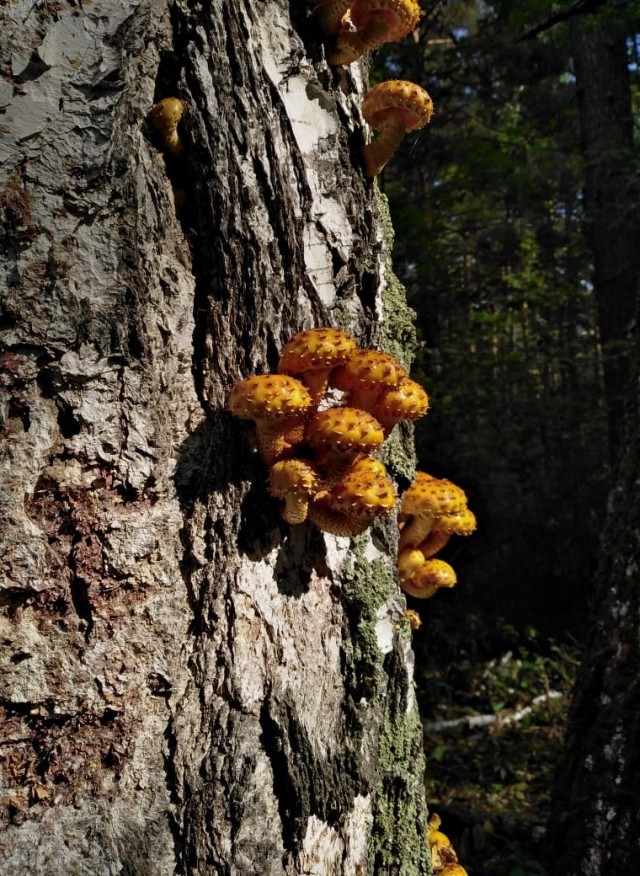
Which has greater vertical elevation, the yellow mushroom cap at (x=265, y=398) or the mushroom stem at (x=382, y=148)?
the mushroom stem at (x=382, y=148)

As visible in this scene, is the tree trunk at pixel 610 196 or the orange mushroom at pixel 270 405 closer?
the orange mushroom at pixel 270 405

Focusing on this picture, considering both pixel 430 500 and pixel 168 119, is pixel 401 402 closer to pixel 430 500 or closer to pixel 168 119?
pixel 430 500

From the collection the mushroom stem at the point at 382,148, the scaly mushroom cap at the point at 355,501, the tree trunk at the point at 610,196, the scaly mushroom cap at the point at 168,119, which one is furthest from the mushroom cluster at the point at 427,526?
the tree trunk at the point at 610,196

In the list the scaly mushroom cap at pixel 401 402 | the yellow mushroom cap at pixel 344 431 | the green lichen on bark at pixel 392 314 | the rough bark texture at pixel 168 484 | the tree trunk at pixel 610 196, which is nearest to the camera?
the rough bark texture at pixel 168 484

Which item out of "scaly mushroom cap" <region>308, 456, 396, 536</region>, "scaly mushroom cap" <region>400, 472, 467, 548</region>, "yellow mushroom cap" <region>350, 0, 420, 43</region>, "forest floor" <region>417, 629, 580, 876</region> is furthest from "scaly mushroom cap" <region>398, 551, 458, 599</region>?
"forest floor" <region>417, 629, 580, 876</region>

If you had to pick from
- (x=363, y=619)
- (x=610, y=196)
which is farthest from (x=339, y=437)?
(x=610, y=196)

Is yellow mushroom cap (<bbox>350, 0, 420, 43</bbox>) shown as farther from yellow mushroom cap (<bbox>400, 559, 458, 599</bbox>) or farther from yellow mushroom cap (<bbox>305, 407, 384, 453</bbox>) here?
yellow mushroom cap (<bbox>400, 559, 458, 599</bbox>)

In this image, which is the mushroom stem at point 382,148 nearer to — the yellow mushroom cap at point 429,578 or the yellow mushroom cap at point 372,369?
the yellow mushroom cap at point 372,369
